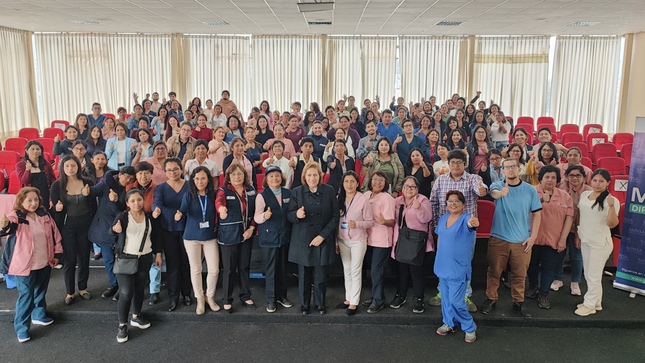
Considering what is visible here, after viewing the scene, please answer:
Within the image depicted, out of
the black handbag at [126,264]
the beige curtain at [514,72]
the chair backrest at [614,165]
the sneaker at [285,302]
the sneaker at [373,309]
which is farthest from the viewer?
the beige curtain at [514,72]

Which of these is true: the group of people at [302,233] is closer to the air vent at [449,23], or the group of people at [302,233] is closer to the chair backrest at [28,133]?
the chair backrest at [28,133]

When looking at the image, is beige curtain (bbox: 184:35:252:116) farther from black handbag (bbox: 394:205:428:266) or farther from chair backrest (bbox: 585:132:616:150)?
black handbag (bbox: 394:205:428:266)

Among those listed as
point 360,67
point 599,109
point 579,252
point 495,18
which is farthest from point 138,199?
point 599,109

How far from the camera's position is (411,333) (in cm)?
430

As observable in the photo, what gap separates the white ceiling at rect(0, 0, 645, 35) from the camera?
8.20 meters

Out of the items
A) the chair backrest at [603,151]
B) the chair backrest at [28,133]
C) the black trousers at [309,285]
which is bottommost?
the black trousers at [309,285]

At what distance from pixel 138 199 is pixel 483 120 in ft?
22.6

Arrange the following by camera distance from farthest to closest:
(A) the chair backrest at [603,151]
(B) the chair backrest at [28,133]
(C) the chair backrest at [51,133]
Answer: (B) the chair backrest at [28,133] < (C) the chair backrest at [51,133] < (A) the chair backrest at [603,151]

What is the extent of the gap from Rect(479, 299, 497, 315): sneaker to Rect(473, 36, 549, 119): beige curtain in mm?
10628

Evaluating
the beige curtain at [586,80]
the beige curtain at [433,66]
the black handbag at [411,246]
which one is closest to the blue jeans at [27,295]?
the black handbag at [411,246]

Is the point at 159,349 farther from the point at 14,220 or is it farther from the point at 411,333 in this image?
the point at 411,333

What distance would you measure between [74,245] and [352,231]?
9.01 feet

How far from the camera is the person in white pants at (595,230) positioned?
14.2 feet

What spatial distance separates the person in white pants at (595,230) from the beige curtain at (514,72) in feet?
33.3
